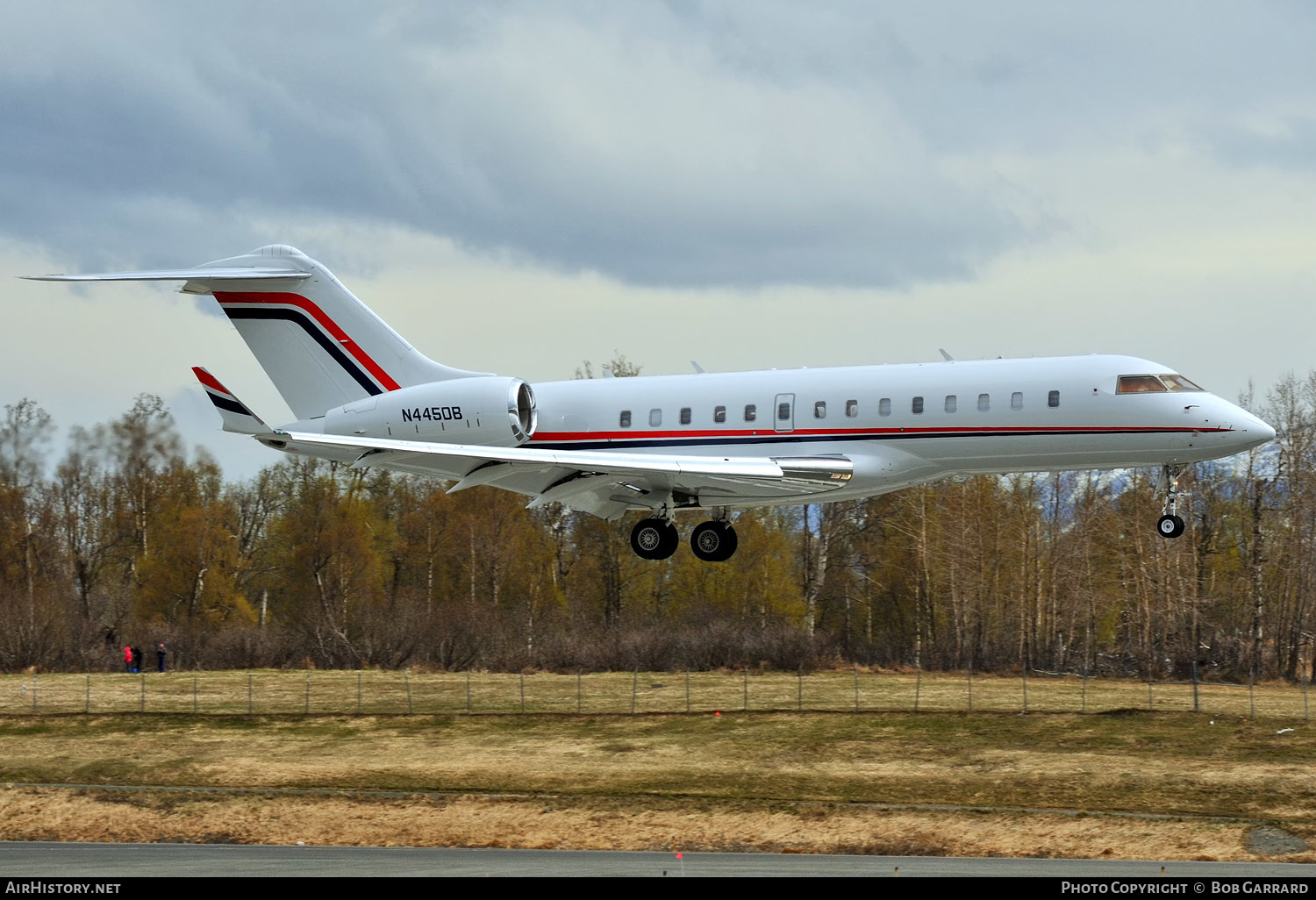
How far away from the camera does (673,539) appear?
101 feet

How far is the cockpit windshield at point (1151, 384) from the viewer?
1011 inches

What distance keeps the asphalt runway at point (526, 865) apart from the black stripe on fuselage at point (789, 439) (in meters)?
7.29

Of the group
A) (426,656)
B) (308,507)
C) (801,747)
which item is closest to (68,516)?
(308,507)

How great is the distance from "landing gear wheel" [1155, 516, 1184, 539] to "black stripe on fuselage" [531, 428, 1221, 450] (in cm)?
148

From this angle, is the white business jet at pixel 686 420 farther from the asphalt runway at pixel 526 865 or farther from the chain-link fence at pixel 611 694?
the chain-link fence at pixel 611 694

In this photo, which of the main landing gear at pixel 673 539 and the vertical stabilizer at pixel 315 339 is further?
the vertical stabilizer at pixel 315 339

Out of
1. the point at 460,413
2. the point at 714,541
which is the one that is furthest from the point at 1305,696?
the point at 460,413

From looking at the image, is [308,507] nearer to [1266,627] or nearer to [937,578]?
[937,578]

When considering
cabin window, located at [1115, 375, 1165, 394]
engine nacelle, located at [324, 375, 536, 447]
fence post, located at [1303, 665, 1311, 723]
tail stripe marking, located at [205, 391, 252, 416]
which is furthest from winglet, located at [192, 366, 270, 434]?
fence post, located at [1303, 665, 1311, 723]

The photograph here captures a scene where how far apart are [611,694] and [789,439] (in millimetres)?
18876

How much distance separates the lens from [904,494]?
65562 mm

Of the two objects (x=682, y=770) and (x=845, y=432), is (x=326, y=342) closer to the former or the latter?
(x=845, y=432)

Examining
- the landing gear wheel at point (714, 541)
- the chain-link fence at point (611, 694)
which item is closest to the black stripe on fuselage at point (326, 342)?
the landing gear wheel at point (714, 541)

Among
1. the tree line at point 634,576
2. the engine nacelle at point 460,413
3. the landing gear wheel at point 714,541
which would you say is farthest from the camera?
the tree line at point 634,576
